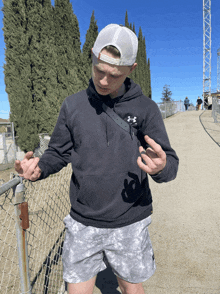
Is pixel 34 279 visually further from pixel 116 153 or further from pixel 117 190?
pixel 116 153

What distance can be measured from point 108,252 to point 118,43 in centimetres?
129

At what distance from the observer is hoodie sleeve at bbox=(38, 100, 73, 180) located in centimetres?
151

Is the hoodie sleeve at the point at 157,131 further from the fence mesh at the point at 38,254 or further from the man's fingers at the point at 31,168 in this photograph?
the fence mesh at the point at 38,254

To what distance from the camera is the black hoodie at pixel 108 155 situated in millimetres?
1406

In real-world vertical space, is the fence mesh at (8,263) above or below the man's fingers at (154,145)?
below

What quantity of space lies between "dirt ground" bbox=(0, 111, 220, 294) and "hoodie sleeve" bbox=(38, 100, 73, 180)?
162 centimetres

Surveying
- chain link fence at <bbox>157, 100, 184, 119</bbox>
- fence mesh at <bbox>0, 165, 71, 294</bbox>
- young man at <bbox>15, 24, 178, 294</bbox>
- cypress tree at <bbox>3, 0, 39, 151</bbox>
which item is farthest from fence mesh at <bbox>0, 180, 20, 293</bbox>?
chain link fence at <bbox>157, 100, 184, 119</bbox>

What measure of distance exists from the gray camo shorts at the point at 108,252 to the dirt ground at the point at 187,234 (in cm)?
111

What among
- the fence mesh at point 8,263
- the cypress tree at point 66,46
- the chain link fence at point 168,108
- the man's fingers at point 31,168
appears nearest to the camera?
the man's fingers at point 31,168

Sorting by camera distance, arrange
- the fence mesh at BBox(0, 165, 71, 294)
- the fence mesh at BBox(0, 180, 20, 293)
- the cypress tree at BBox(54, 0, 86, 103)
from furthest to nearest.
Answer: the cypress tree at BBox(54, 0, 86, 103) < the fence mesh at BBox(0, 165, 71, 294) < the fence mesh at BBox(0, 180, 20, 293)

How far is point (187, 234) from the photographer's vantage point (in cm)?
337

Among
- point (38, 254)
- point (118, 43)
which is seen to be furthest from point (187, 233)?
point (118, 43)

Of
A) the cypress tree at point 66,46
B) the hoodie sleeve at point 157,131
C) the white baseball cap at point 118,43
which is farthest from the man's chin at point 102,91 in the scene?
the cypress tree at point 66,46

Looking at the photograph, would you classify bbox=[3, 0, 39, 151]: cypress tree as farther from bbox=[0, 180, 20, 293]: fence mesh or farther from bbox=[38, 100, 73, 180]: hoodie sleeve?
bbox=[38, 100, 73, 180]: hoodie sleeve
